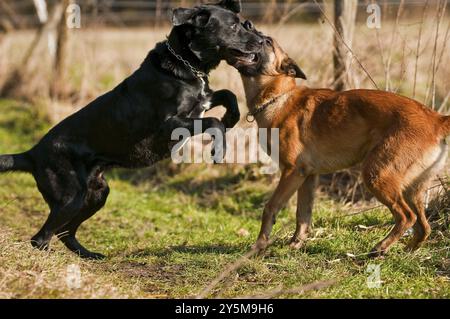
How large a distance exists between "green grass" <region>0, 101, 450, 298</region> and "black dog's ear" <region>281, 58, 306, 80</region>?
138cm

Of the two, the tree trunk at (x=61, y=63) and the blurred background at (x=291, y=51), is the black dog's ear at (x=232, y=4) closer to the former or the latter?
the blurred background at (x=291, y=51)

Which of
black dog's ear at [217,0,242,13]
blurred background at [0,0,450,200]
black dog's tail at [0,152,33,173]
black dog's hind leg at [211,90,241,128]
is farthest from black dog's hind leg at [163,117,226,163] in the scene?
blurred background at [0,0,450,200]

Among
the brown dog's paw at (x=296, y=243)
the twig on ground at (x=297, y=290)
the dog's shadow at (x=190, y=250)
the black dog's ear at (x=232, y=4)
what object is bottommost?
the dog's shadow at (x=190, y=250)

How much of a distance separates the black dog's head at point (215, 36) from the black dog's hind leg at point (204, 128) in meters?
0.57

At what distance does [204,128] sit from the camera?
5.57 metres

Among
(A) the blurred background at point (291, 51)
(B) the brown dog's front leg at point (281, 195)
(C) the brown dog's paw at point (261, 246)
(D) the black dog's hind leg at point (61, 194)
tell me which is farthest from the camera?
(A) the blurred background at point (291, 51)

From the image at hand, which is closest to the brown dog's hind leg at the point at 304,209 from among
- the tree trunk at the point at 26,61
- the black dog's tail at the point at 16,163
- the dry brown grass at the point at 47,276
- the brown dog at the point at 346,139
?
the brown dog at the point at 346,139

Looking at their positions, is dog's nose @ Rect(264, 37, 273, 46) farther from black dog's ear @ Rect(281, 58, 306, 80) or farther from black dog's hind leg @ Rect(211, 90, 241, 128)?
black dog's hind leg @ Rect(211, 90, 241, 128)

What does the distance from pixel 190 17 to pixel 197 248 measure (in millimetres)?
1977

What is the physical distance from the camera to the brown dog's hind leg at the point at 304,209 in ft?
18.7

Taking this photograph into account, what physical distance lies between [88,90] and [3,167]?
18.5 feet

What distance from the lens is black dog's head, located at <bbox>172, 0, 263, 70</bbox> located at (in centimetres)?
575

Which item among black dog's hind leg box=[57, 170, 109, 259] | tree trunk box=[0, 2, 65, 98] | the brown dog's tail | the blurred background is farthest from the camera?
tree trunk box=[0, 2, 65, 98]
